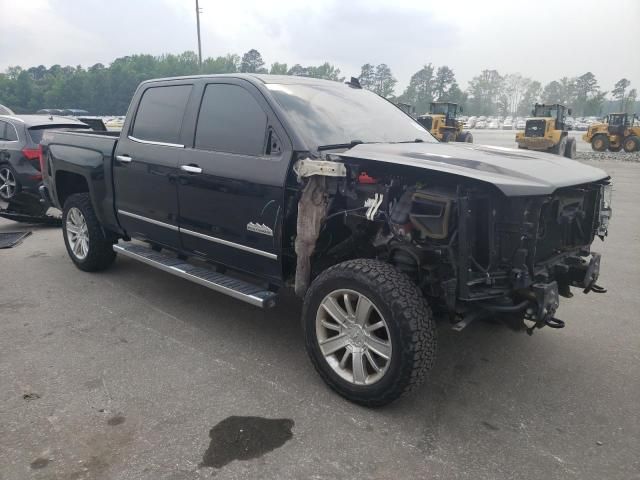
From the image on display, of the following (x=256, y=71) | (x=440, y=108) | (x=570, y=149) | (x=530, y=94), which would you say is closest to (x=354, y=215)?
(x=570, y=149)

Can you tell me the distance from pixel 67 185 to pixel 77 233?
0.61 metres

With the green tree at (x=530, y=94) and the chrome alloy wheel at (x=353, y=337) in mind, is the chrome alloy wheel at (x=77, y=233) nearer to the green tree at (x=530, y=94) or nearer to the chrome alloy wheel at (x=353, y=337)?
the chrome alloy wheel at (x=353, y=337)

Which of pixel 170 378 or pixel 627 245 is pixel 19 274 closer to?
pixel 170 378

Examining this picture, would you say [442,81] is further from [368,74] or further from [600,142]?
[600,142]

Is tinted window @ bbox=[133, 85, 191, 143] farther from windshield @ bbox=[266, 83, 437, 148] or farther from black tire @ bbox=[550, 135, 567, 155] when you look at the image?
black tire @ bbox=[550, 135, 567, 155]

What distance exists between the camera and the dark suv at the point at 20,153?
26.7 ft

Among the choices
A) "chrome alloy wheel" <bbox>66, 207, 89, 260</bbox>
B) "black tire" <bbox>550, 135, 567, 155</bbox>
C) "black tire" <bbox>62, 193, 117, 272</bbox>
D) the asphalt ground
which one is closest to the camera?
the asphalt ground

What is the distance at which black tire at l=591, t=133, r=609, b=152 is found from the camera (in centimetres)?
2762

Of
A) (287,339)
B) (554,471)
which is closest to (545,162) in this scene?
(554,471)

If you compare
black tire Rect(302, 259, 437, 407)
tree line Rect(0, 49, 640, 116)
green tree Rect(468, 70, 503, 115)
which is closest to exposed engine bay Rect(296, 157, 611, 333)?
black tire Rect(302, 259, 437, 407)

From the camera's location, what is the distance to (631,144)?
2670 centimetres

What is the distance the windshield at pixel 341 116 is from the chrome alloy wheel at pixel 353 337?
1103mm

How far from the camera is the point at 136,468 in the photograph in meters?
2.56

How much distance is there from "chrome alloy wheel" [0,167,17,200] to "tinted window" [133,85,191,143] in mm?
4679
